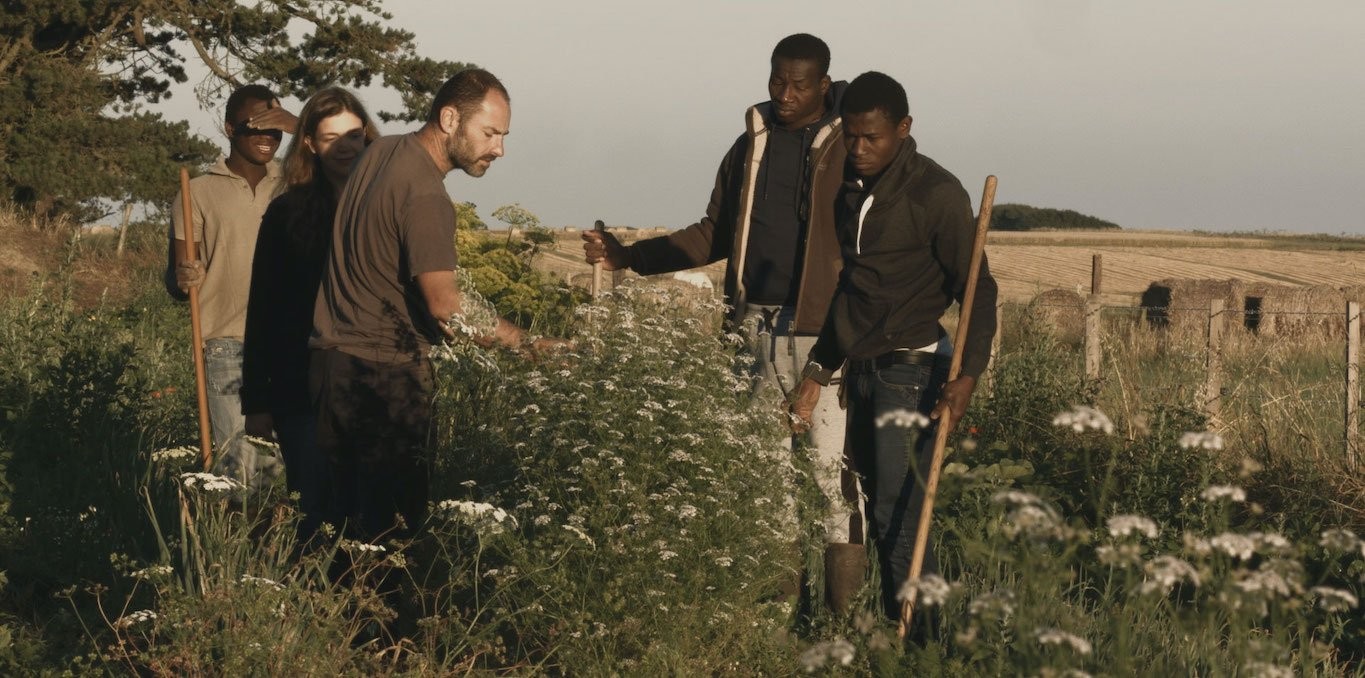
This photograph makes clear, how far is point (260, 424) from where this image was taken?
18.8 feet

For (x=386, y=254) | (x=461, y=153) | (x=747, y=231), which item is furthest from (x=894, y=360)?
(x=386, y=254)

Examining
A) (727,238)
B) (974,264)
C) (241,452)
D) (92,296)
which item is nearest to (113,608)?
(241,452)

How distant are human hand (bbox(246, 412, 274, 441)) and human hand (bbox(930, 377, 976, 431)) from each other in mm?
2446

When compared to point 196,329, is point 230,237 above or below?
above

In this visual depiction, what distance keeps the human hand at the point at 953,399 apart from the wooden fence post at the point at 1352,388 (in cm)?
400

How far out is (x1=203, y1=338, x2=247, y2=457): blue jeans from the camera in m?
6.08

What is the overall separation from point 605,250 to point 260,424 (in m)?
1.50

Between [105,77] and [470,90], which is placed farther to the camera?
[105,77]

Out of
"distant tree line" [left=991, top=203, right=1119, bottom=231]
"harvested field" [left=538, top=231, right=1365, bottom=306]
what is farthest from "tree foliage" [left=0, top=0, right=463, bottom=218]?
"distant tree line" [left=991, top=203, right=1119, bottom=231]

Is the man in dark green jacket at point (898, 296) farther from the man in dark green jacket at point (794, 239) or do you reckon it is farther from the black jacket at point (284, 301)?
the black jacket at point (284, 301)

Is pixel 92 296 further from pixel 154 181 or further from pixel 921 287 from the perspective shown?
pixel 921 287

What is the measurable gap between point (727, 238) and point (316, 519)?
2.01m

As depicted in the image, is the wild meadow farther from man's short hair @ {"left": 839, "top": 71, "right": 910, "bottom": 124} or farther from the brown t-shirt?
man's short hair @ {"left": 839, "top": 71, "right": 910, "bottom": 124}

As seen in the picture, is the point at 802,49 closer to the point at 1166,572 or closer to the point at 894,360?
the point at 894,360
